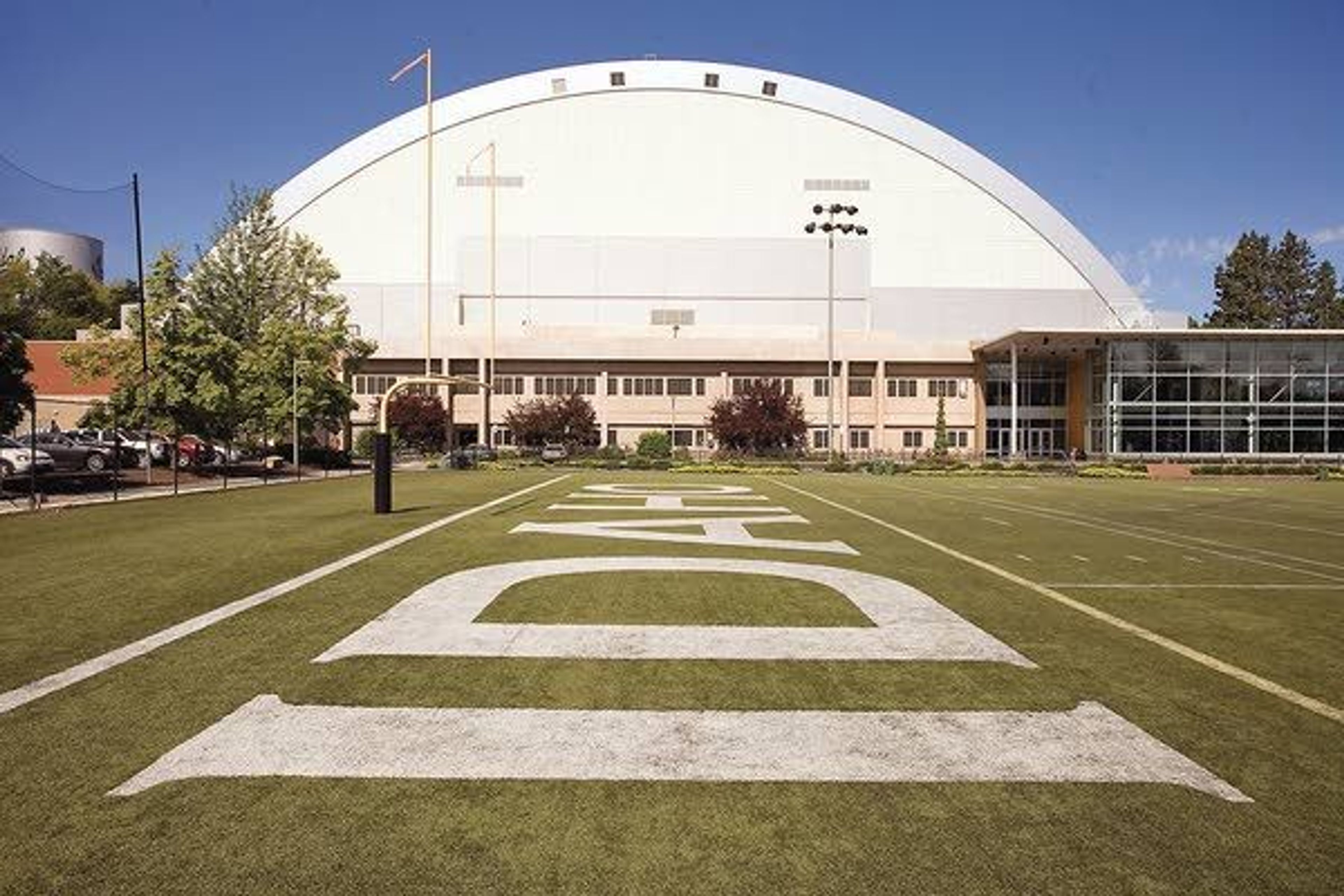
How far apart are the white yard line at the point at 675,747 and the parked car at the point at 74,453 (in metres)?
28.5

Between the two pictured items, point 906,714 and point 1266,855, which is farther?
point 906,714

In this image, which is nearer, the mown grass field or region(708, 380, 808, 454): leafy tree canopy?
the mown grass field

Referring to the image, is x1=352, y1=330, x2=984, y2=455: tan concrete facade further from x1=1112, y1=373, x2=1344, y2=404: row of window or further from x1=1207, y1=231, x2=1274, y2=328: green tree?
x1=1207, y1=231, x2=1274, y2=328: green tree

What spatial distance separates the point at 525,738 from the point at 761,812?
4.83 ft

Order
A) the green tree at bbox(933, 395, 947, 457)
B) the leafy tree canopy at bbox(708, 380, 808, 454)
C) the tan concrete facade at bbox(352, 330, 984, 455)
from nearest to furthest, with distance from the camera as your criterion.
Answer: the leafy tree canopy at bbox(708, 380, 808, 454) → the green tree at bbox(933, 395, 947, 457) → the tan concrete facade at bbox(352, 330, 984, 455)

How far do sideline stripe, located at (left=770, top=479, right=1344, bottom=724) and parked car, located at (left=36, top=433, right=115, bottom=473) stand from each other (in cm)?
2749

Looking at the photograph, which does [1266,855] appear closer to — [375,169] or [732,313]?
[732,313]

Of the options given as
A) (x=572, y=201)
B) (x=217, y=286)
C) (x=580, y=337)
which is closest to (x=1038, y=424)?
(x=580, y=337)

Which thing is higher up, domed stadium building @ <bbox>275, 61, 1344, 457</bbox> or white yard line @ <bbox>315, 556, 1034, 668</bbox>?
domed stadium building @ <bbox>275, 61, 1344, 457</bbox>

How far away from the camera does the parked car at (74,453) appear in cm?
2870

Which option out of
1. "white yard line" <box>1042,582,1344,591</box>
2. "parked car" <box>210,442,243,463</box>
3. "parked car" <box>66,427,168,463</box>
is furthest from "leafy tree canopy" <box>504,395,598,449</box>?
"white yard line" <box>1042,582,1344,591</box>

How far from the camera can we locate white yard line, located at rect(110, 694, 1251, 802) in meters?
4.28

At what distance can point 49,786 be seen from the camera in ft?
13.5

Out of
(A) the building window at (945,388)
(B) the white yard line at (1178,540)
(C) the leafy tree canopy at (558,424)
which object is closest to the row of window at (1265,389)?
(A) the building window at (945,388)
